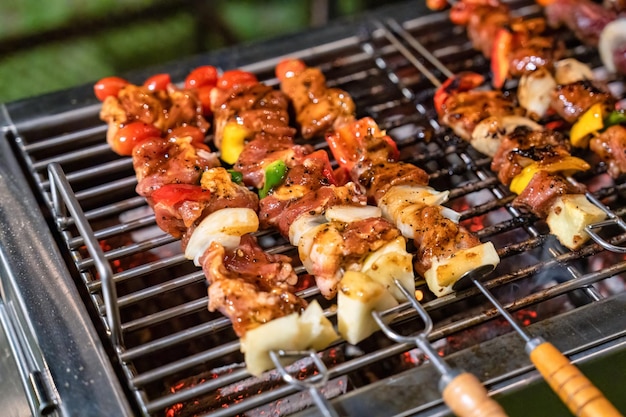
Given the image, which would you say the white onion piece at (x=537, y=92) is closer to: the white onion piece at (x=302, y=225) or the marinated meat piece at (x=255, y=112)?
the marinated meat piece at (x=255, y=112)

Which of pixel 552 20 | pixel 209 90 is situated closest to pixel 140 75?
pixel 209 90

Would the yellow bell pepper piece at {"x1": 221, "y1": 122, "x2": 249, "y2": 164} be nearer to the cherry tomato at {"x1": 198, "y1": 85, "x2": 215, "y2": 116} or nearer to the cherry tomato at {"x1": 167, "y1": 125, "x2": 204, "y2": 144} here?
the cherry tomato at {"x1": 167, "y1": 125, "x2": 204, "y2": 144}

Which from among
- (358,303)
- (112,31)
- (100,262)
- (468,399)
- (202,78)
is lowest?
(468,399)

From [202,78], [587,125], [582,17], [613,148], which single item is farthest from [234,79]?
[582,17]

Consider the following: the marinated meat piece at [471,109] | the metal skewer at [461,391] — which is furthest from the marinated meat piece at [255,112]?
the metal skewer at [461,391]

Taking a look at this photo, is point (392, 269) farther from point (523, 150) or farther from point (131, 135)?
point (131, 135)

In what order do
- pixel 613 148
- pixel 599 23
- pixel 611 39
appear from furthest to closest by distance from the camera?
pixel 599 23 < pixel 611 39 < pixel 613 148

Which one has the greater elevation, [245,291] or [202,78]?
[202,78]

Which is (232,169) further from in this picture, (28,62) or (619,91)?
(28,62)
